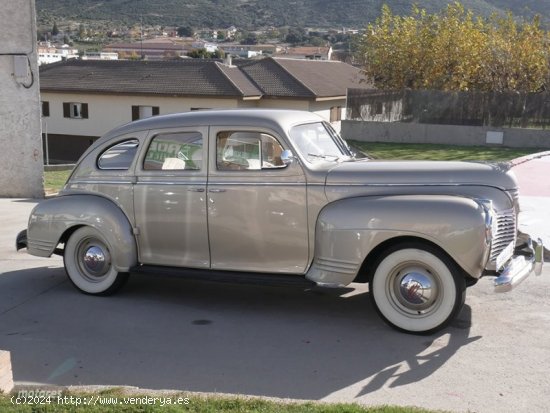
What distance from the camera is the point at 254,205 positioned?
6.28 meters

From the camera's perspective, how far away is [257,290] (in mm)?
7324

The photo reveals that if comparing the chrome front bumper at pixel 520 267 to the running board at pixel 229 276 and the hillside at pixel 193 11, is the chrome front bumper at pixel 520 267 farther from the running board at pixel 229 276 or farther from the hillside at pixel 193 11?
the hillside at pixel 193 11

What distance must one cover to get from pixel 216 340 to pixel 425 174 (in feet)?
7.42

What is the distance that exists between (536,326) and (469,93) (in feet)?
77.6

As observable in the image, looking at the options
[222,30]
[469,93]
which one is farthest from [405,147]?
[222,30]

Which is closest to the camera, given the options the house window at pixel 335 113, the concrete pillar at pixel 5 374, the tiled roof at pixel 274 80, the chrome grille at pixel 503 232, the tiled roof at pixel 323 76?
the concrete pillar at pixel 5 374

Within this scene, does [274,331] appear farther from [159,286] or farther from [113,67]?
[113,67]

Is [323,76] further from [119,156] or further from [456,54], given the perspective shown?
[119,156]

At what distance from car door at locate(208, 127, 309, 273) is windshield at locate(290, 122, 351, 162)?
214 millimetres

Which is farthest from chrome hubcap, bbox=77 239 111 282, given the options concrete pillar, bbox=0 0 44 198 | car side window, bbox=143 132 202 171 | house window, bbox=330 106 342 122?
house window, bbox=330 106 342 122

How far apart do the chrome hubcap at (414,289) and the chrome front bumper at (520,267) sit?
518 mm

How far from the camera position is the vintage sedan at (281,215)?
5.70 m

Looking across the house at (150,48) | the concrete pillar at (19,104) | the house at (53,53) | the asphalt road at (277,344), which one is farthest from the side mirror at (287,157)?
the house at (150,48)

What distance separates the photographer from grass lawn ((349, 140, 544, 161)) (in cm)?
2331
